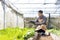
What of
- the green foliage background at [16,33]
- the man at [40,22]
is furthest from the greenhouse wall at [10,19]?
the man at [40,22]

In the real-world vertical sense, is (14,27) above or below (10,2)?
below

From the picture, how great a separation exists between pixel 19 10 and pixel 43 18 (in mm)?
284

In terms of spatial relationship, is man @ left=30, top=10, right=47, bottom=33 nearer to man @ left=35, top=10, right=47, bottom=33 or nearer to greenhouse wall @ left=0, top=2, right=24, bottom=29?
man @ left=35, top=10, right=47, bottom=33

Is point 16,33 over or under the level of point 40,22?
under

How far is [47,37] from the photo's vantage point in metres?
2.10

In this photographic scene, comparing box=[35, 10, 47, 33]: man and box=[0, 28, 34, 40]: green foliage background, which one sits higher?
box=[35, 10, 47, 33]: man

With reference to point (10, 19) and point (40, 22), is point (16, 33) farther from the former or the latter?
point (40, 22)

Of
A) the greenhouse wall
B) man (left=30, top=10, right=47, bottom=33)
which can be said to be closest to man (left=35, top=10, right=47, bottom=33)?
man (left=30, top=10, right=47, bottom=33)

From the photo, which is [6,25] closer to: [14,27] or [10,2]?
[14,27]

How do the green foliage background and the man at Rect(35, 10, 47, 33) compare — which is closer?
the man at Rect(35, 10, 47, 33)

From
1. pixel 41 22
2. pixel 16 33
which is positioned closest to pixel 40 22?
pixel 41 22

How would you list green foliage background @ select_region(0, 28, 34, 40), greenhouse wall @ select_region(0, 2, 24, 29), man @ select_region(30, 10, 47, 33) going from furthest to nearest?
greenhouse wall @ select_region(0, 2, 24, 29) < green foliage background @ select_region(0, 28, 34, 40) < man @ select_region(30, 10, 47, 33)

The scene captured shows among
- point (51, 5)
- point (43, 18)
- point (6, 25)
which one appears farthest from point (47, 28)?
point (6, 25)

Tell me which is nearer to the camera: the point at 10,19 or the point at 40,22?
the point at 40,22
